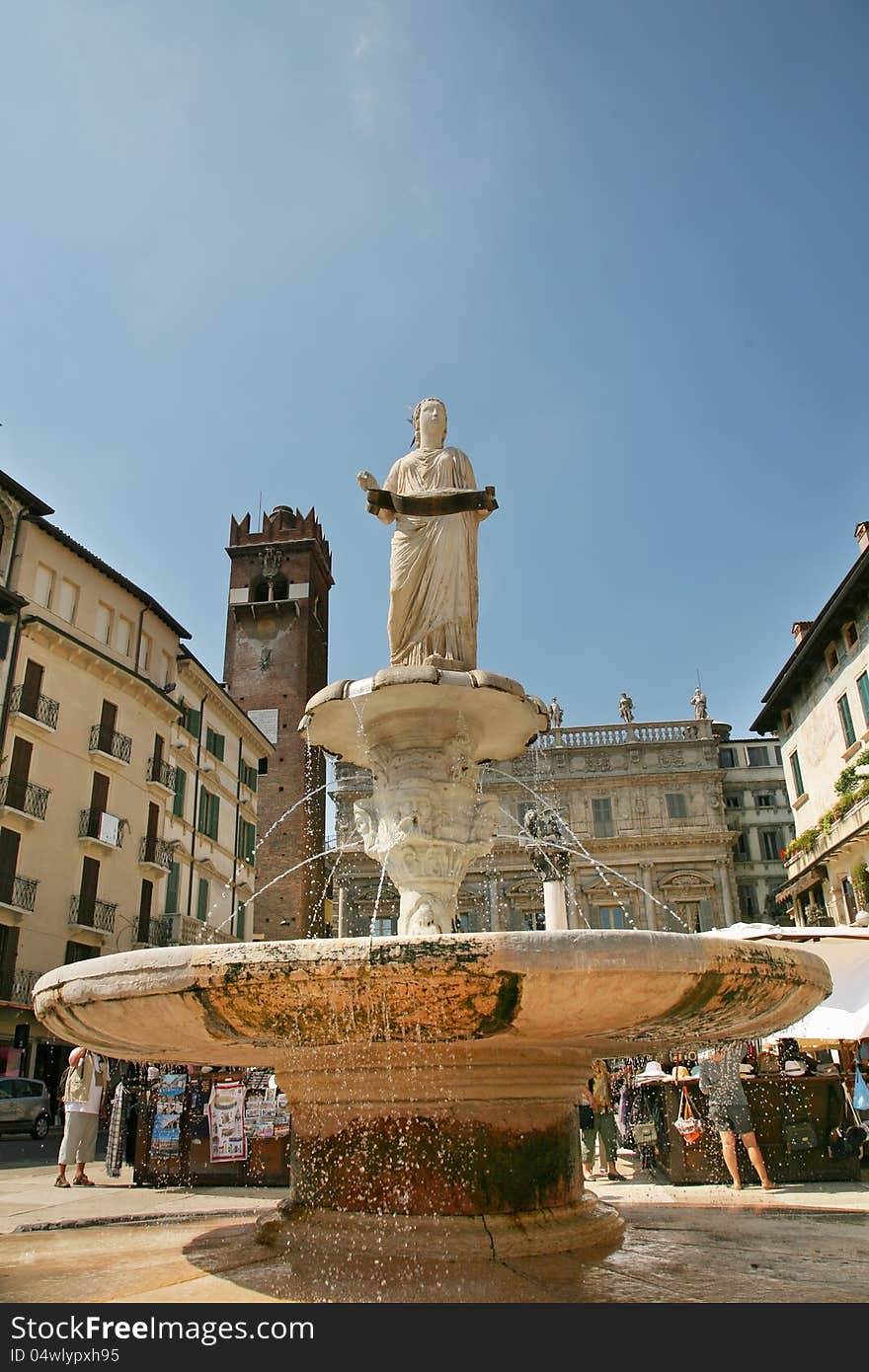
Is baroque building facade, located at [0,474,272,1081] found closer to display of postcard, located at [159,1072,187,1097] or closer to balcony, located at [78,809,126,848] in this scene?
balcony, located at [78,809,126,848]

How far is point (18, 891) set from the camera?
23.7 meters

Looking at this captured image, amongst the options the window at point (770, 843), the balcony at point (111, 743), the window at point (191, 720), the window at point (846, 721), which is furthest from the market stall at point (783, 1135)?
the window at point (770, 843)

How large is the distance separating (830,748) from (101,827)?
2089 centimetres

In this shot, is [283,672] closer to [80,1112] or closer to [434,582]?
[80,1112]

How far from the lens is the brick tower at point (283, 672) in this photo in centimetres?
4794

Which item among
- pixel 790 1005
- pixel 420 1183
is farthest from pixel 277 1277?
pixel 790 1005

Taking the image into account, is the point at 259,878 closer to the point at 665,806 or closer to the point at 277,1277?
the point at 665,806

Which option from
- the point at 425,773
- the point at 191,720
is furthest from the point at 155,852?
the point at 425,773

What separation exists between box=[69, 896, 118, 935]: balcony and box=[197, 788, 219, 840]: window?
745cm

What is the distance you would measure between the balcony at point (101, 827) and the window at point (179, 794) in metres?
4.56

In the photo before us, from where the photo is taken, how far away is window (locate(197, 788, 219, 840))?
3503cm

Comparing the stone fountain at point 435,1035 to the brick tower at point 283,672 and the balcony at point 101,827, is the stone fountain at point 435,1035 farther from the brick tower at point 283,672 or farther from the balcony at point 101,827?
the brick tower at point 283,672
